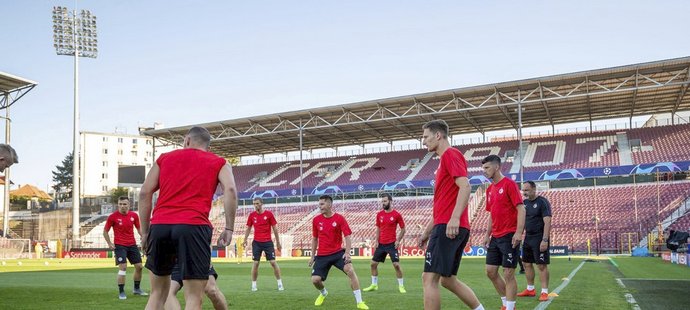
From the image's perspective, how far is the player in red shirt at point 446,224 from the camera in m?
6.12

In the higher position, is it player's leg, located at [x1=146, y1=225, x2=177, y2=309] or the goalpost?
player's leg, located at [x1=146, y1=225, x2=177, y2=309]

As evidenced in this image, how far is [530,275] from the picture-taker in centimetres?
1152

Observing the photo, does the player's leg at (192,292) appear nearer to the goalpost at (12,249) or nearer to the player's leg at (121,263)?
the player's leg at (121,263)

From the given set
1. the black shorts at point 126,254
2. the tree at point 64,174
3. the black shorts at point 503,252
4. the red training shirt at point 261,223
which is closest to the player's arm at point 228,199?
the black shorts at point 503,252

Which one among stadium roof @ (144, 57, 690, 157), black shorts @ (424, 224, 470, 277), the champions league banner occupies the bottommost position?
black shorts @ (424, 224, 470, 277)

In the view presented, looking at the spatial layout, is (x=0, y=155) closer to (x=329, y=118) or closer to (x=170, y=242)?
(x=170, y=242)

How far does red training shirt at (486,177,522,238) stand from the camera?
916cm

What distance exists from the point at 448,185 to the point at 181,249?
269 centimetres

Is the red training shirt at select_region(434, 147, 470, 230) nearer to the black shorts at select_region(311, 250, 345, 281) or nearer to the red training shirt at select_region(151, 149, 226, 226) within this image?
the red training shirt at select_region(151, 149, 226, 226)

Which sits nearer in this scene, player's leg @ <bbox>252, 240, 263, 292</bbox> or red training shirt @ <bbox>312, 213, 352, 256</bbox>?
red training shirt @ <bbox>312, 213, 352, 256</bbox>

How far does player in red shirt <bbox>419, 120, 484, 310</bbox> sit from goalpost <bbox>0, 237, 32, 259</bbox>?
141 feet

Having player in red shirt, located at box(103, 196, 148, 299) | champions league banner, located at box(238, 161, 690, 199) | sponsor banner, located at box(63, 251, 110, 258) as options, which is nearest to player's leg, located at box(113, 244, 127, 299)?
player in red shirt, located at box(103, 196, 148, 299)

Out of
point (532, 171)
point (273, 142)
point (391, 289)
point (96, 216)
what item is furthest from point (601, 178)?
point (96, 216)

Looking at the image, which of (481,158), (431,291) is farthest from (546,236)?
(481,158)
